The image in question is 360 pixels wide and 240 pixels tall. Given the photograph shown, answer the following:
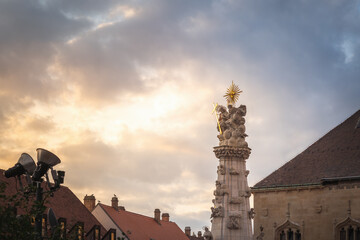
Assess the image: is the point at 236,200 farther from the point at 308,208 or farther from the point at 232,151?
the point at 308,208

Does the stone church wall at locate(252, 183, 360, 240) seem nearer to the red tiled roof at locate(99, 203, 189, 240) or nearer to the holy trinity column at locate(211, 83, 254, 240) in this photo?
the holy trinity column at locate(211, 83, 254, 240)

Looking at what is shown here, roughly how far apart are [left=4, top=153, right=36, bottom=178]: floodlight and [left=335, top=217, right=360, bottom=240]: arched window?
22863 mm

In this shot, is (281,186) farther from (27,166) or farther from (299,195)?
(27,166)

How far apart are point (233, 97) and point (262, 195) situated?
9.19m

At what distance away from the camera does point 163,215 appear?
6531 centimetres

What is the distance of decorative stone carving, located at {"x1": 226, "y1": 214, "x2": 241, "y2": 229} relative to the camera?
28.9 meters

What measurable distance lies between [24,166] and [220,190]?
48.0 ft

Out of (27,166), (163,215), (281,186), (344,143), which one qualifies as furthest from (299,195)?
(163,215)

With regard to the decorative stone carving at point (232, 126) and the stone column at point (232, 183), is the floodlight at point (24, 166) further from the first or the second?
the decorative stone carving at point (232, 126)

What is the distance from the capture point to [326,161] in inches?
1480

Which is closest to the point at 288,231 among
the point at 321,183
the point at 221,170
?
the point at 321,183

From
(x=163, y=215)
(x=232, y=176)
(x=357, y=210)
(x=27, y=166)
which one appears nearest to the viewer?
(x=27, y=166)

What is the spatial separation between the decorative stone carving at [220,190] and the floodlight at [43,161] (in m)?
14.4

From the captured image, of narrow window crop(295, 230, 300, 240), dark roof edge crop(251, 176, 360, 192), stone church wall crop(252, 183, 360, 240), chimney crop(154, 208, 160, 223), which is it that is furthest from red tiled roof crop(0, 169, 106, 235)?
narrow window crop(295, 230, 300, 240)
